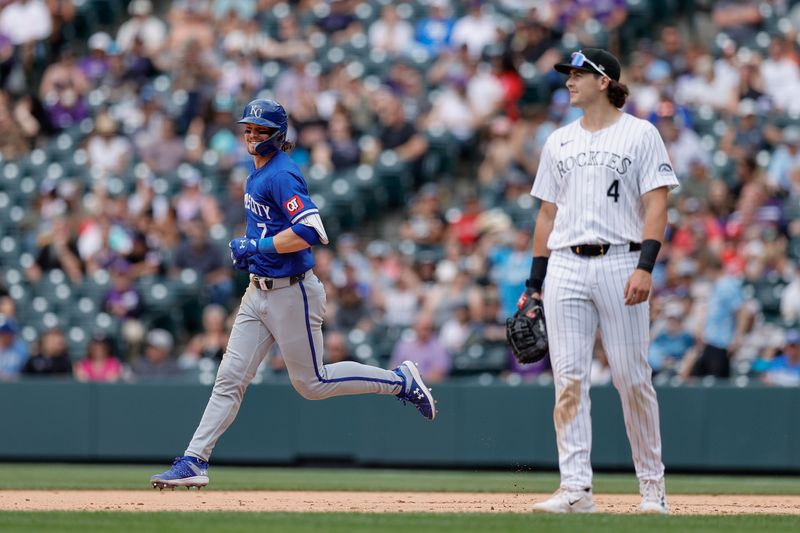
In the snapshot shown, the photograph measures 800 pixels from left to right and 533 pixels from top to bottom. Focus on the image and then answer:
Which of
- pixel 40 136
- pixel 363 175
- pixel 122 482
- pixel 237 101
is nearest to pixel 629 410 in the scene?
pixel 122 482

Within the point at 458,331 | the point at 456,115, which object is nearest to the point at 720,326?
the point at 458,331

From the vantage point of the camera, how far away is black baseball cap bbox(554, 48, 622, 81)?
21.5 feet

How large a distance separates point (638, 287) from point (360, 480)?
4.55m

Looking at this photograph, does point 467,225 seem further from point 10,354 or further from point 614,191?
point 614,191

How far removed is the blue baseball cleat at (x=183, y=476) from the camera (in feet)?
24.1

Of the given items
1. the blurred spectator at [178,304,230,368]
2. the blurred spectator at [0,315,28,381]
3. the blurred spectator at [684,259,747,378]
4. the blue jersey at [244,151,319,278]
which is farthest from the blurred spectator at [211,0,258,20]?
the blue jersey at [244,151,319,278]

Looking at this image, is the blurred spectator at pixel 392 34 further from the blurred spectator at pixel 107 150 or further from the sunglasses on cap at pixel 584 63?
the sunglasses on cap at pixel 584 63

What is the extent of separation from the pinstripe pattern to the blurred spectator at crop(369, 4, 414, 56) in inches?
368

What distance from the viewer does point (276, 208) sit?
7363 mm

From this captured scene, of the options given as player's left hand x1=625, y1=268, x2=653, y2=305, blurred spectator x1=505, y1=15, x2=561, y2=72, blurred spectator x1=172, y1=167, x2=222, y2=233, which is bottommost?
player's left hand x1=625, y1=268, x2=653, y2=305

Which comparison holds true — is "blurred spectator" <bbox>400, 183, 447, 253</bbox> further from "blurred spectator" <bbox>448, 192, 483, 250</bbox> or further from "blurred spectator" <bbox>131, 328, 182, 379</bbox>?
"blurred spectator" <bbox>131, 328, 182, 379</bbox>

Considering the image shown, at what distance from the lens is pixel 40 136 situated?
16.4m

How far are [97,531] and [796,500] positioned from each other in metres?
4.39

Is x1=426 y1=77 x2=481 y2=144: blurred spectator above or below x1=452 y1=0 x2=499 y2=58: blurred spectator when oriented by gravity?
below
